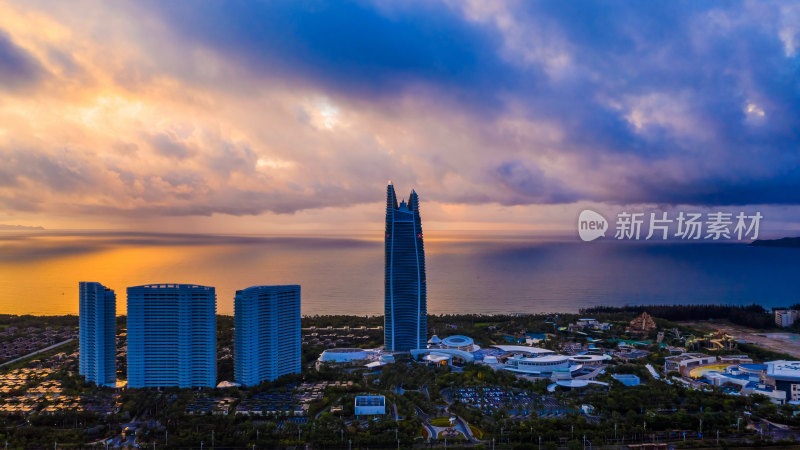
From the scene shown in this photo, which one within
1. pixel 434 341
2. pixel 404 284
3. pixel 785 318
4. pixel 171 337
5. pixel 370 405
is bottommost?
pixel 370 405

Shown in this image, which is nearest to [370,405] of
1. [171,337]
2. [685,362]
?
[171,337]

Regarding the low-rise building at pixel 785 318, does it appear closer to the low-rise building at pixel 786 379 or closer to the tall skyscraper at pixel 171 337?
the low-rise building at pixel 786 379

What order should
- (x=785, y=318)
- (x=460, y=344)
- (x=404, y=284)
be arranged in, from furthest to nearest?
1. (x=785, y=318)
2. (x=404, y=284)
3. (x=460, y=344)

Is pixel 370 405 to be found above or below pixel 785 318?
below

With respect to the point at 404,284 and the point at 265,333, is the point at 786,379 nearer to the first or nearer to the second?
the point at 404,284

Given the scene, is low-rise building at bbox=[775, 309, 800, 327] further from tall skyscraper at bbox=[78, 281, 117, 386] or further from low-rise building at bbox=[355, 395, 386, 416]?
tall skyscraper at bbox=[78, 281, 117, 386]

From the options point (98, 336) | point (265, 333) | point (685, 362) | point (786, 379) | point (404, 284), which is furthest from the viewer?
point (404, 284)

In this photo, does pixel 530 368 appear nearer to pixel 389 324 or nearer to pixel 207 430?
pixel 389 324
